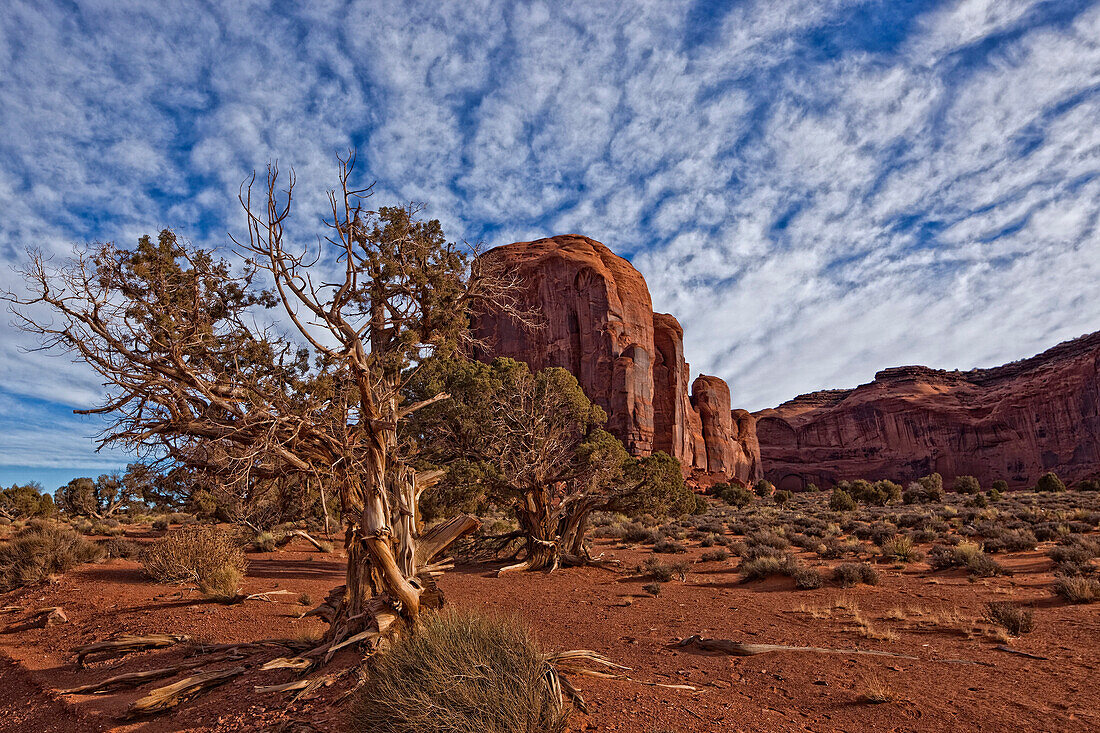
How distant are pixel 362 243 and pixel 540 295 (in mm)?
56799

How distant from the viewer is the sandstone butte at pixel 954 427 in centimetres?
6725

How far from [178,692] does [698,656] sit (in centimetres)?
617

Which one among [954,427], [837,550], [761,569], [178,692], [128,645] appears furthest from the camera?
[954,427]

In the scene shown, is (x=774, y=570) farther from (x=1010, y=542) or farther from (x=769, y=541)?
(x=1010, y=542)

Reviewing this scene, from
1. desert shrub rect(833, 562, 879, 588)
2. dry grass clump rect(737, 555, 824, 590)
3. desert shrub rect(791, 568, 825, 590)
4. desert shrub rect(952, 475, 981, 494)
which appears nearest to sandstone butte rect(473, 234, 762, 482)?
desert shrub rect(952, 475, 981, 494)

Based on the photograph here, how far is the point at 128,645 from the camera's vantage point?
7574 millimetres

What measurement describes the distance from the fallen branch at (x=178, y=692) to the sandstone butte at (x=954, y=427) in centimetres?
8493

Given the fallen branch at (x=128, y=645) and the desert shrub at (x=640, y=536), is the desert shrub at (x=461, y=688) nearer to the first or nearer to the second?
the fallen branch at (x=128, y=645)

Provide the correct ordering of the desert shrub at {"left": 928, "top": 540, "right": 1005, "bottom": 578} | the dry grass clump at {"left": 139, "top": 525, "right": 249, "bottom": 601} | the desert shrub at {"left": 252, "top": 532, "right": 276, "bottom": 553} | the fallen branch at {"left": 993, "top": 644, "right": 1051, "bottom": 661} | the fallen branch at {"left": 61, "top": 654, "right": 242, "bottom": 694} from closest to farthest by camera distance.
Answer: the fallen branch at {"left": 61, "top": 654, "right": 242, "bottom": 694} < the fallen branch at {"left": 993, "top": 644, "right": 1051, "bottom": 661} < the desert shrub at {"left": 928, "top": 540, "right": 1005, "bottom": 578} < the dry grass clump at {"left": 139, "top": 525, "right": 249, "bottom": 601} < the desert shrub at {"left": 252, "top": 532, "right": 276, "bottom": 553}

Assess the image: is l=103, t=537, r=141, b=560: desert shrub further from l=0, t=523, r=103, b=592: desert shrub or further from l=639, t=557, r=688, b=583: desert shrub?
l=639, t=557, r=688, b=583: desert shrub

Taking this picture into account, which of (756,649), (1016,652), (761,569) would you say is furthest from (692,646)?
(761,569)

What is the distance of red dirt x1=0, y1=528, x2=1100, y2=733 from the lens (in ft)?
16.2

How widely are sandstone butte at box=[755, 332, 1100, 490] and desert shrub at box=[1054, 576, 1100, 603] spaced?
72341mm

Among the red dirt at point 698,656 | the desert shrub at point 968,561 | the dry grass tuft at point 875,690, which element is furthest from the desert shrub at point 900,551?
the dry grass tuft at point 875,690
